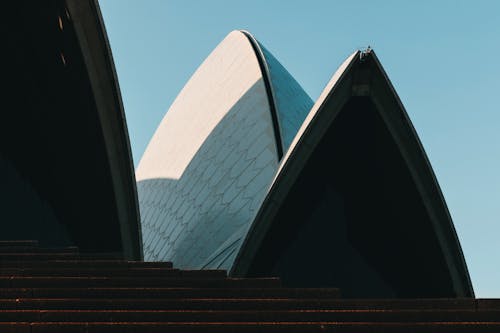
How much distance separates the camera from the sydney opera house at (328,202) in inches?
635

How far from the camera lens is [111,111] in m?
15.3

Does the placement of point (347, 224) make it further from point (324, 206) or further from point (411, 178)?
point (411, 178)

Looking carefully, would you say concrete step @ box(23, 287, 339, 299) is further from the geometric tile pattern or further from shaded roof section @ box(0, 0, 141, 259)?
the geometric tile pattern

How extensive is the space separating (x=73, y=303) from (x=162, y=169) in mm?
23693

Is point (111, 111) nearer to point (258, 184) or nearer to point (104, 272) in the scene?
point (104, 272)

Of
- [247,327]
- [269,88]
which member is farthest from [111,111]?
[269,88]

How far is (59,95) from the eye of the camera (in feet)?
52.6

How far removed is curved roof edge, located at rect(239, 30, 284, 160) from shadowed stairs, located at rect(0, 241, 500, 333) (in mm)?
15520

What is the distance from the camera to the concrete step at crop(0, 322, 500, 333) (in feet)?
19.1

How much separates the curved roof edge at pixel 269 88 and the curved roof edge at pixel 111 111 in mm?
7893

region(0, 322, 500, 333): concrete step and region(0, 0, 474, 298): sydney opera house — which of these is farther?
region(0, 0, 474, 298): sydney opera house

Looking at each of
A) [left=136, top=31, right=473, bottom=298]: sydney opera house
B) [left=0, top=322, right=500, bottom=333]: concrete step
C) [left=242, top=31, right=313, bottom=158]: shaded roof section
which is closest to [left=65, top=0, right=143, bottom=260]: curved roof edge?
[left=136, top=31, right=473, bottom=298]: sydney opera house

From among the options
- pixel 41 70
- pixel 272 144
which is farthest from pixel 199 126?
pixel 41 70

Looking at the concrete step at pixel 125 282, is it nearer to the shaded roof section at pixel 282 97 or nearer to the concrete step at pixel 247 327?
the concrete step at pixel 247 327
